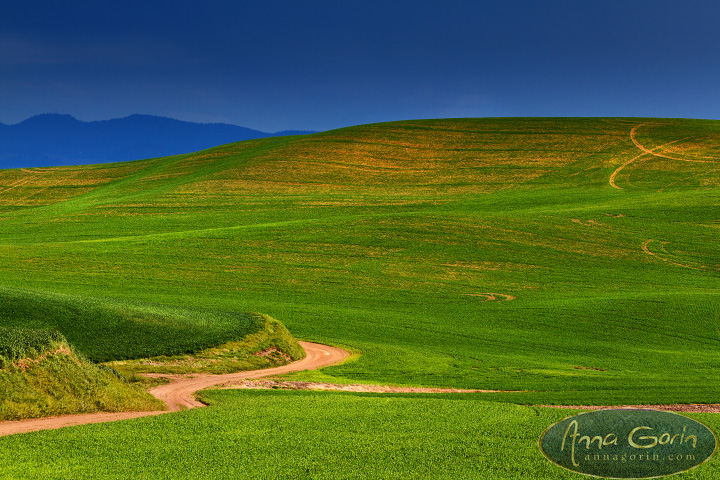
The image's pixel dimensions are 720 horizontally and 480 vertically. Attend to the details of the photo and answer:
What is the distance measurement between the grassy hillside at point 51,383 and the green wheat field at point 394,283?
2519 millimetres

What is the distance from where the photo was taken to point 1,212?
85.6 meters

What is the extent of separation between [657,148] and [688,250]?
48171mm

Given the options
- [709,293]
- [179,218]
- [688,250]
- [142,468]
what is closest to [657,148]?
[688,250]

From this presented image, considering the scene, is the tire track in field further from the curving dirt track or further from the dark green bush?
the dark green bush

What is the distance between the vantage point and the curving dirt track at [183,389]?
49.5ft

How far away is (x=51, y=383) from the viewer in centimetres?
1695

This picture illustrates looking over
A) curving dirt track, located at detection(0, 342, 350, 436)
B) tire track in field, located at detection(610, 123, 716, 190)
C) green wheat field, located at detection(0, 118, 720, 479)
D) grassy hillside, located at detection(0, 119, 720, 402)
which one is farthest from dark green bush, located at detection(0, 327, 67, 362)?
tire track in field, located at detection(610, 123, 716, 190)

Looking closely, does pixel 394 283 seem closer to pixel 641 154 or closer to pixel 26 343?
pixel 26 343

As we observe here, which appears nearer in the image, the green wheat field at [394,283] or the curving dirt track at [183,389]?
the green wheat field at [394,283]

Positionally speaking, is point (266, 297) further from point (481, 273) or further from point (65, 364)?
point (65, 364)

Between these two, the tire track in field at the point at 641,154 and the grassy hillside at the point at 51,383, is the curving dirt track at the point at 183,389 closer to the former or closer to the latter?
the grassy hillside at the point at 51,383

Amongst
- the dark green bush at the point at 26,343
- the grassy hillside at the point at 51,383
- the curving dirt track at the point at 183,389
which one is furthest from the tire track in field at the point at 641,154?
the dark green bush at the point at 26,343

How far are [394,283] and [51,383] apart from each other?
1292 inches

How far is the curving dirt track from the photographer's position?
15091 millimetres
